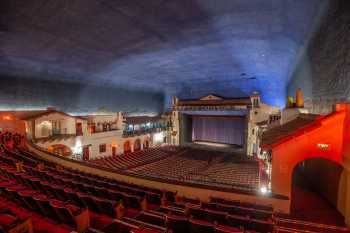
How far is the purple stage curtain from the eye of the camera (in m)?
19.8

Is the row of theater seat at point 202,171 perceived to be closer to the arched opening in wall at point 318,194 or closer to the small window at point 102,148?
the arched opening in wall at point 318,194

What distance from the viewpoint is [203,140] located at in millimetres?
21938

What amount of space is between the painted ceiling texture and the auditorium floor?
6.50 metres

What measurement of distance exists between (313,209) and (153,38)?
9.12 m

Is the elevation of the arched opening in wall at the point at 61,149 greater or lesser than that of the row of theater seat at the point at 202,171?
greater

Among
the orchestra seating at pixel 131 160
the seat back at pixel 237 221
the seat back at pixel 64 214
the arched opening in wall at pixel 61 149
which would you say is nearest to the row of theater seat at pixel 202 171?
the orchestra seating at pixel 131 160

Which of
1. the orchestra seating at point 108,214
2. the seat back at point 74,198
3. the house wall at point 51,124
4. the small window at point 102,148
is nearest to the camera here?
the orchestra seating at point 108,214

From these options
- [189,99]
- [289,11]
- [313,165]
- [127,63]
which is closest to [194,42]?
[289,11]

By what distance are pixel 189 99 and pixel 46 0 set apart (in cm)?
1635

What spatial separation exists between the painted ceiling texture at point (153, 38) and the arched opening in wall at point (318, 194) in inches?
214

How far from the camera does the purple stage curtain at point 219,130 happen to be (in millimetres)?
19750

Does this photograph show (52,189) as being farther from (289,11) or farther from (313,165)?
(313,165)

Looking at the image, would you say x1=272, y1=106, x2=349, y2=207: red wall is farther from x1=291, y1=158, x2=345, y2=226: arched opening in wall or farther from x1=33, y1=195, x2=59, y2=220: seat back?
x1=33, y1=195, x2=59, y2=220: seat back

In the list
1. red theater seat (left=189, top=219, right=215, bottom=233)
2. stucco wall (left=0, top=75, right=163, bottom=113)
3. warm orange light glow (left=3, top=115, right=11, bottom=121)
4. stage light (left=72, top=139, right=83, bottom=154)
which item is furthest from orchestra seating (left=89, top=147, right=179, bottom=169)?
red theater seat (left=189, top=219, right=215, bottom=233)
